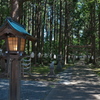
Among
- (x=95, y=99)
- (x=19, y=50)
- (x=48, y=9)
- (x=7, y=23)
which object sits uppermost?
(x=48, y=9)

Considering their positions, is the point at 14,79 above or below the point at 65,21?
below

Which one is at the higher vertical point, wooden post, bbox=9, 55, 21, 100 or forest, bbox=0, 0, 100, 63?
forest, bbox=0, 0, 100, 63

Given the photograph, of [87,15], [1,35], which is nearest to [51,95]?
[1,35]

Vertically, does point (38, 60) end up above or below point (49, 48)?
below

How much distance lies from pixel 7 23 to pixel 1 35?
38 cm

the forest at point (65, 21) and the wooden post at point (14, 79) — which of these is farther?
the forest at point (65, 21)

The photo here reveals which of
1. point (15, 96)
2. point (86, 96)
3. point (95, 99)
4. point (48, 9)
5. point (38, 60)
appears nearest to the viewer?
point (15, 96)

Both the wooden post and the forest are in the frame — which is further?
the forest

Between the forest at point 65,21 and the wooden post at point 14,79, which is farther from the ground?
the forest at point 65,21

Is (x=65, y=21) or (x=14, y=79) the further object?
(x=65, y=21)

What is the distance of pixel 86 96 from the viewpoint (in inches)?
239

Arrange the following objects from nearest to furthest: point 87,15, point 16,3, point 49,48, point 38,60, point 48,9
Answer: point 16,3
point 38,60
point 87,15
point 49,48
point 48,9

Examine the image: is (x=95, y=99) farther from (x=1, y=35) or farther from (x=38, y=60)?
(x=38, y=60)

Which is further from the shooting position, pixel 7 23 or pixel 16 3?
pixel 16 3
